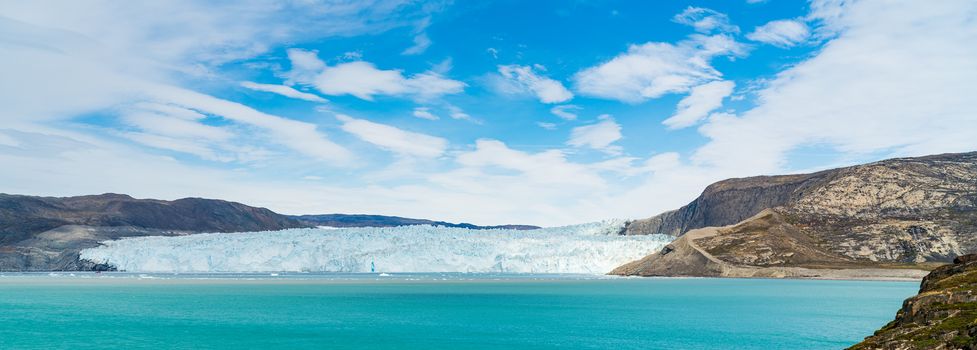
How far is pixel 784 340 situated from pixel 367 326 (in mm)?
19383

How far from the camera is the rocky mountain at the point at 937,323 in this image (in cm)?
1658

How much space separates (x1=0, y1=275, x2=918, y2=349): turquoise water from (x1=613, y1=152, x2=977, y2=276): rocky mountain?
3901 cm

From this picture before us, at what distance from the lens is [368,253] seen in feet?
343

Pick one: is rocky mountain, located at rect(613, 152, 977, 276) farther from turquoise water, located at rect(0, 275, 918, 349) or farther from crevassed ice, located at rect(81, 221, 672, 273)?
turquoise water, located at rect(0, 275, 918, 349)

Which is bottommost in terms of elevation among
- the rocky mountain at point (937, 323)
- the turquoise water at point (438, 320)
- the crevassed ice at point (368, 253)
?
the turquoise water at point (438, 320)

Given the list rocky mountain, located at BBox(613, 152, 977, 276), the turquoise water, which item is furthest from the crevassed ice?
the turquoise water

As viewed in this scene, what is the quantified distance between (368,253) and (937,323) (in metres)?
90.6

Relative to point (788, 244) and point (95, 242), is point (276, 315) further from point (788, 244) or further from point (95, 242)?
point (95, 242)

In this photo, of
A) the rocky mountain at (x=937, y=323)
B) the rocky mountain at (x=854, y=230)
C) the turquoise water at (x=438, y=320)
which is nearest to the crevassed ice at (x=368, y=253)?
the rocky mountain at (x=854, y=230)

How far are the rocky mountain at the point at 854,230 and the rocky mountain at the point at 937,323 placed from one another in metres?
80.4

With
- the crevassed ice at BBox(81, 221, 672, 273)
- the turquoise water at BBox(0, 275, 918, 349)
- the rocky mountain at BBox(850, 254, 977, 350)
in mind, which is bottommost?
the turquoise water at BBox(0, 275, 918, 349)

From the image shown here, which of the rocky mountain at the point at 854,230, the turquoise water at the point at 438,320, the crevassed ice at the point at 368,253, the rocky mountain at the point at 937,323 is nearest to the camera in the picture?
the rocky mountain at the point at 937,323

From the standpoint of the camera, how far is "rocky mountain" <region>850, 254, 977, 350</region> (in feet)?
54.4

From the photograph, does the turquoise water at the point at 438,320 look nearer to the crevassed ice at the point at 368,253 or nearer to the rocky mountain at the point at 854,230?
the rocky mountain at the point at 854,230
